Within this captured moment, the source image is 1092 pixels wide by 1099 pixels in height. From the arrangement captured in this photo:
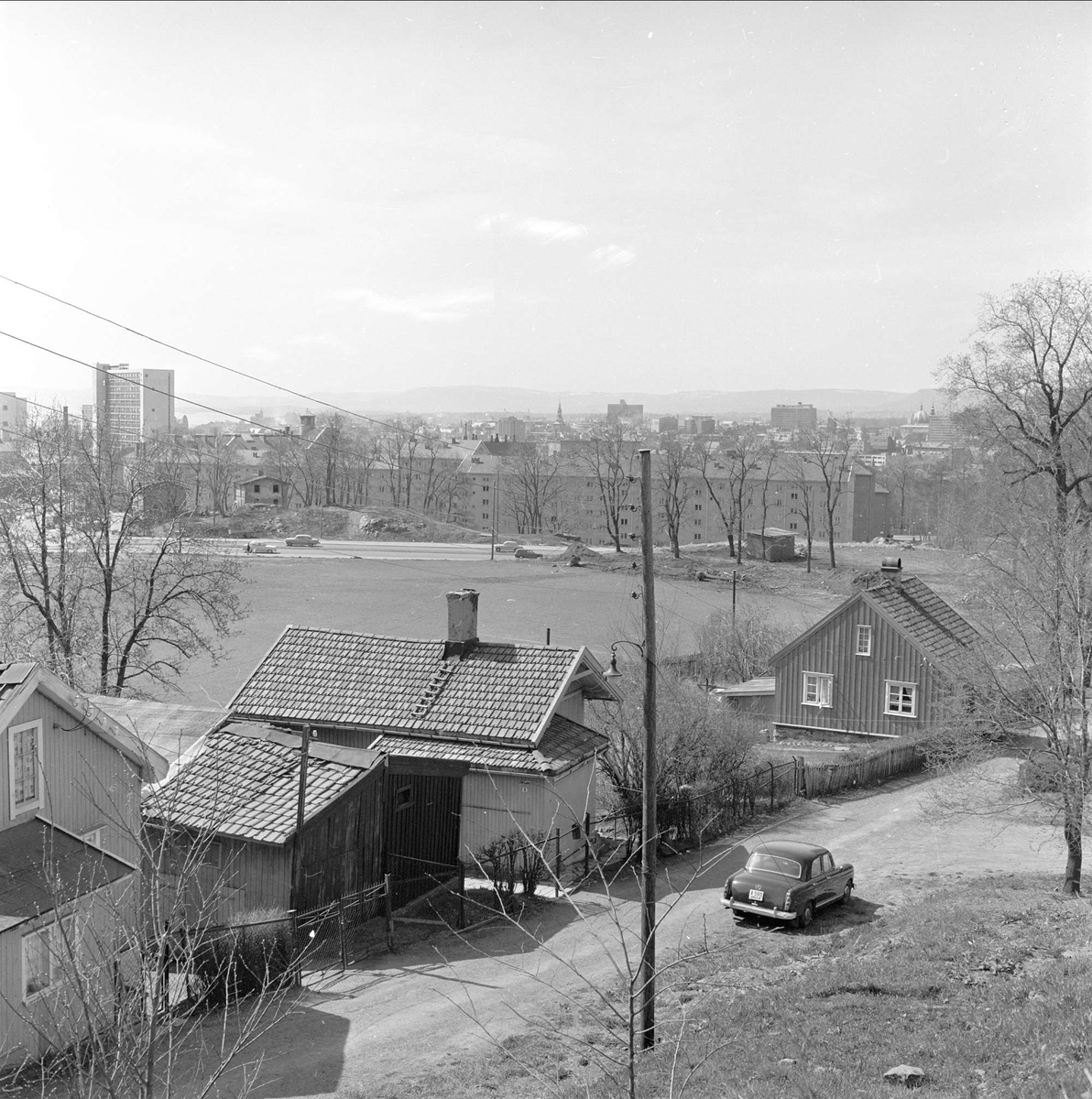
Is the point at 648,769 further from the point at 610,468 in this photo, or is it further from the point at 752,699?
the point at 610,468

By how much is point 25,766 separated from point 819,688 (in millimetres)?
27544

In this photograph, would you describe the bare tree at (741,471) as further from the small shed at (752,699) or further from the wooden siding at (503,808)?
the wooden siding at (503,808)

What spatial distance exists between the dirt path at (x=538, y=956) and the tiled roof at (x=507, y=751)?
2.60m

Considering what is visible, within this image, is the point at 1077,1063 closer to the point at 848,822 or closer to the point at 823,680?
the point at 848,822

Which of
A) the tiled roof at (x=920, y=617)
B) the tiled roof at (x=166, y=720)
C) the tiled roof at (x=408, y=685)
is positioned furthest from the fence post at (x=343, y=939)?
the tiled roof at (x=920, y=617)

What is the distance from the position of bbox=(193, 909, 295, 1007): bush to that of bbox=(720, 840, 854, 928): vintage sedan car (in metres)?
6.88

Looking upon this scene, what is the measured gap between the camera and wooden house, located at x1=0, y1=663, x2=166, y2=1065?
13234mm

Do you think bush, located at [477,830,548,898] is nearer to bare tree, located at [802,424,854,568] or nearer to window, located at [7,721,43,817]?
window, located at [7,721,43,817]

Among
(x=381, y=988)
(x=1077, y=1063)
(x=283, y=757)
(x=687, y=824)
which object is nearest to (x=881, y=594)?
(x=687, y=824)

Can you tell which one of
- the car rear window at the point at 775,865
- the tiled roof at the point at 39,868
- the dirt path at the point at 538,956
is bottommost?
the dirt path at the point at 538,956

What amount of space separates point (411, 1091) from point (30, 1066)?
5226 millimetres

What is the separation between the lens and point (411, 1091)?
11188 millimetres

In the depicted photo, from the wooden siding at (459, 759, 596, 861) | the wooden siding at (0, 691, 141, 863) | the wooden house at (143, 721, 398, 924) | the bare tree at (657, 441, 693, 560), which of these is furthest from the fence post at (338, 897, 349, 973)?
the bare tree at (657, 441, 693, 560)

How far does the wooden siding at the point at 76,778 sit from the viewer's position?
15.7 m
